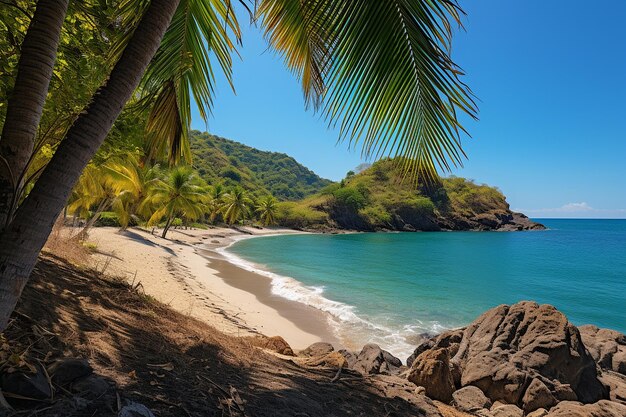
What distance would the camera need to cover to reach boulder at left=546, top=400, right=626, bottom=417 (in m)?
4.52

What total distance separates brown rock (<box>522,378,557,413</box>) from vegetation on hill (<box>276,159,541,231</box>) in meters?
75.1

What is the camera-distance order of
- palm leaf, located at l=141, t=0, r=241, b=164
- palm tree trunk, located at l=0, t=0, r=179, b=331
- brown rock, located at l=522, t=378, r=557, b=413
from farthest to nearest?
brown rock, located at l=522, t=378, r=557, b=413
palm leaf, located at l=141, t=0, r=241, b=164
palm tree trunk, located at l=0, t=0, r=179, b=331

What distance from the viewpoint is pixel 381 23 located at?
2.13 metres

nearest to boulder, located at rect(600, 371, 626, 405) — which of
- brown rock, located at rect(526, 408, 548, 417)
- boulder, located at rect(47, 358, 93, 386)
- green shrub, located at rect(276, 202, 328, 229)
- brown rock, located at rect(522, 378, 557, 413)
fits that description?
brown rock, located at rect(522, 378, 557, 413)


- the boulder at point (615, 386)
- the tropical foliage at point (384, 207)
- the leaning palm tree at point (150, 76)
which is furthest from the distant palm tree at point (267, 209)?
the leaning palm tree at point (150, 76)

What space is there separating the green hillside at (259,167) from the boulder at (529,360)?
99.1m

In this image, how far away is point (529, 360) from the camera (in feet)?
19.6

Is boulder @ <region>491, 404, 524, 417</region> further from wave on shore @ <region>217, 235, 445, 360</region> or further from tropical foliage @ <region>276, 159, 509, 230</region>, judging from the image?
tropical foliage @ <region>276, 159, 509, 230</region>

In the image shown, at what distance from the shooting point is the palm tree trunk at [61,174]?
4.99ft

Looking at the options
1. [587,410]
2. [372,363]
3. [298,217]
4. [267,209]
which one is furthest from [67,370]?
[298,217]

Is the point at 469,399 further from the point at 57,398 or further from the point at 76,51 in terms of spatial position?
the point at 76,51

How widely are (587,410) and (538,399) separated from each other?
708 millimetres

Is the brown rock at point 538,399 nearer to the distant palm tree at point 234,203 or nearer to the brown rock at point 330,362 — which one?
the brown rock at point 330,362

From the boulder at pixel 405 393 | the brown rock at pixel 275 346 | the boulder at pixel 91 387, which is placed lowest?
the brown rock at pixel 275 346
